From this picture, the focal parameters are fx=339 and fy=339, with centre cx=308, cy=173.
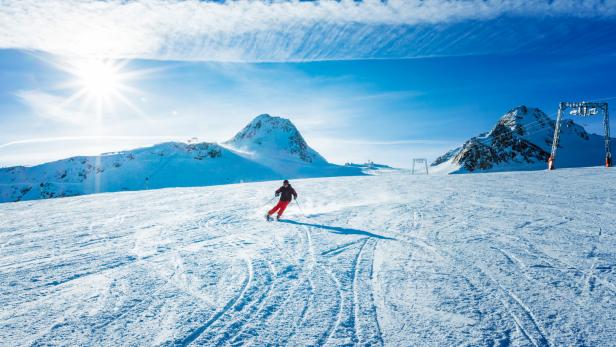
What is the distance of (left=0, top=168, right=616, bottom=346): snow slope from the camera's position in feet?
13.7

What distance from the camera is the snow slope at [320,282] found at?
165 inches

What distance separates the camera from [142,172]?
339 feet

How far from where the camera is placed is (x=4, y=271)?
6797 millimetres

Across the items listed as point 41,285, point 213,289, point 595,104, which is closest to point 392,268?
point 213,289

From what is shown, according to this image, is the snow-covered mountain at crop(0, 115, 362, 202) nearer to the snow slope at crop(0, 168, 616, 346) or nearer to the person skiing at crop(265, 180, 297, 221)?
the person skiing at crop(265, 180, 297, 221)

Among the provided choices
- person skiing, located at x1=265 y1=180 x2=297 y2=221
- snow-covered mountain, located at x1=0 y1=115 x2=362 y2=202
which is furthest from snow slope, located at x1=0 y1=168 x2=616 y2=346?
snow-covered mountain, located at x1=0 y1=115 x2=362 y2=202

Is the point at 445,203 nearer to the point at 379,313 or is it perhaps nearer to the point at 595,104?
the point at 379,313

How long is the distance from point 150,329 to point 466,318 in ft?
13.3

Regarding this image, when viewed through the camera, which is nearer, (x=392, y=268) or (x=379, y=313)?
(x=379, y=313)

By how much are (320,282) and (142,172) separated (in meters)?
110

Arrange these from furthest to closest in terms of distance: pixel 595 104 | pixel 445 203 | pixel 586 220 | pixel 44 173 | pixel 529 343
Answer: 1. pixel 44 173
2. pixel 595 104
3. pixel 445 203
4. pixel 586 220
5. pixel 529 343

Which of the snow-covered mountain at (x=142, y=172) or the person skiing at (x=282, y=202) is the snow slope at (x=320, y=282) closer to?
the person skiing at (x=282, y=202)

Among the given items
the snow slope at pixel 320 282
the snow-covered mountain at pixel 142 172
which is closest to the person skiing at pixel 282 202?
the snow slope at pixel 320 282

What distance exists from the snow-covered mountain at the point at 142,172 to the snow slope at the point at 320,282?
89.4 m
